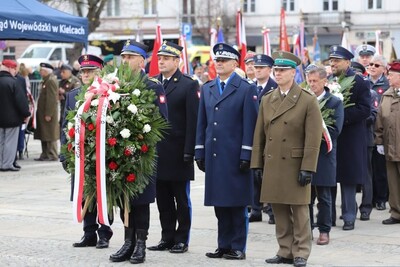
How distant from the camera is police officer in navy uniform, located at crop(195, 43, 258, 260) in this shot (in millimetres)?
9570

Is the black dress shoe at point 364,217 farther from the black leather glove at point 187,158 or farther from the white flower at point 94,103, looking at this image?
the white flower at point 94,103

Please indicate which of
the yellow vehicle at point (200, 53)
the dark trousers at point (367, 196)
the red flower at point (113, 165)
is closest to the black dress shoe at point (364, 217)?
the dark trousers at point (367, 196)

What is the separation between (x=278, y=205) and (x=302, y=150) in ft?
2.01

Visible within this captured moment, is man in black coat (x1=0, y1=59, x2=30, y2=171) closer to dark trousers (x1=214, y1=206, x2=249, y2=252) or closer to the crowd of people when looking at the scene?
the crowd of people

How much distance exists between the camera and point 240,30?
72.3ft

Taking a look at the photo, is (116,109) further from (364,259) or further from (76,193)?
(364,259)

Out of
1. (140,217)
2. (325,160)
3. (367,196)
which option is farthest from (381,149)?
(140,217)

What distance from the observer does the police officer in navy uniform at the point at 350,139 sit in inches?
459

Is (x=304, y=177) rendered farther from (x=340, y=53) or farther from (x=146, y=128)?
(x=340, y=53)

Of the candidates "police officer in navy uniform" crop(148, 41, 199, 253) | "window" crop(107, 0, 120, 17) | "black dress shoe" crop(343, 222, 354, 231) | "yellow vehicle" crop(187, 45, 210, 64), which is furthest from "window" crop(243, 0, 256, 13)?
"police officer in navy uniform" crop(148, 41, 199, 253)

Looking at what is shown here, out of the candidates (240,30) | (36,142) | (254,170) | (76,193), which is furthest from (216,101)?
(36,142)

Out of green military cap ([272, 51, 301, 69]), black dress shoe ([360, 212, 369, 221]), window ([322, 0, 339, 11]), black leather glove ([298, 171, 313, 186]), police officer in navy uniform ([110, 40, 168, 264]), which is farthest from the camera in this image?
window ([322, 0, 339, 11])

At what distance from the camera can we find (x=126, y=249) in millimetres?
9469

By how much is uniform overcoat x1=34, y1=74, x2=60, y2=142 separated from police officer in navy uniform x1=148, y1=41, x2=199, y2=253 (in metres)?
10.7
